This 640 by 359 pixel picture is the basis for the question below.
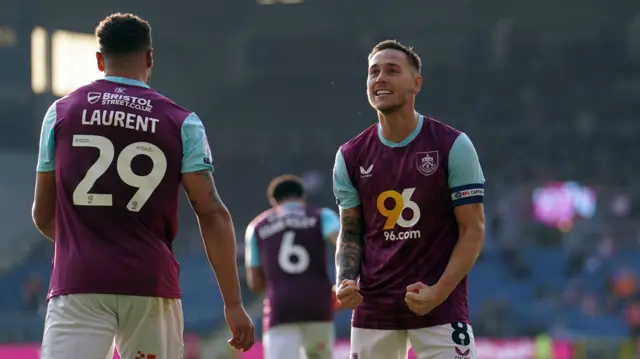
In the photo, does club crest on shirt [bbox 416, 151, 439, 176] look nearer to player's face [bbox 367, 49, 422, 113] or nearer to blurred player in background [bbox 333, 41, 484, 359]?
blurred player in background [bbox 333, 41, 484, 359]

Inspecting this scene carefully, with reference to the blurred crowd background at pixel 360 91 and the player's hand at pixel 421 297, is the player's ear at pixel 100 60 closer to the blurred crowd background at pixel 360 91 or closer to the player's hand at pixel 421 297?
the player's hand at pixel 421 297

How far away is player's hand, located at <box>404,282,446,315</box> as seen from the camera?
18.4 ft

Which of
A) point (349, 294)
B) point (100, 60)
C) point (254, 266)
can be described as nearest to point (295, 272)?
point (254, 266)

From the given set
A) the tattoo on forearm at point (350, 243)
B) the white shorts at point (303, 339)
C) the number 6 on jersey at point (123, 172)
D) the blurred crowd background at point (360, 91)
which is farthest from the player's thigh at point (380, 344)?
the blurred crowd background at point (360, 91)

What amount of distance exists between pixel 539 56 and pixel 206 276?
12893 mm

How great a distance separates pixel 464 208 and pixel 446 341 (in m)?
0.62

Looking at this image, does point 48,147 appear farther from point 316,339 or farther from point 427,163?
point 316,339

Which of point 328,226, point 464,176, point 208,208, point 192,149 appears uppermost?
point 192,149

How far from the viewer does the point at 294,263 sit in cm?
1079

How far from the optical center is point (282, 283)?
10.8 m

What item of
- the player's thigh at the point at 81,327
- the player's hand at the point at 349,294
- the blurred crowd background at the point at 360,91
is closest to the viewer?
the player's thigh at the point at 81,327

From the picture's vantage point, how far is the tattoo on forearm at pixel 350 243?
6.02m

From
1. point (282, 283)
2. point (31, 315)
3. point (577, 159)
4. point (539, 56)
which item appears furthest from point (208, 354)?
point (539, 56)

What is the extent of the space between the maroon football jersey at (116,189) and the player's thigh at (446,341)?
A: 1.33m
